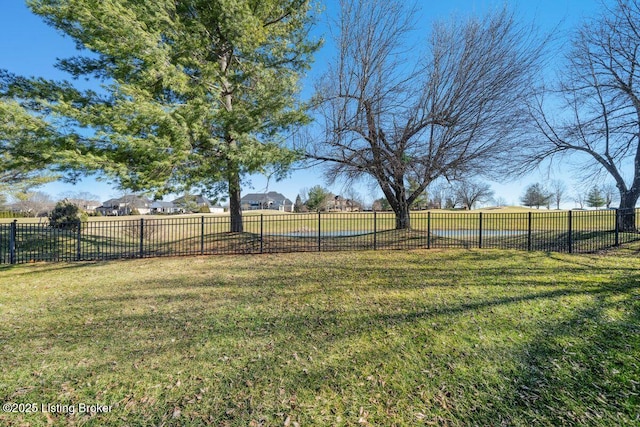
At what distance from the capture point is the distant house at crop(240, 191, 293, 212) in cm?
6625

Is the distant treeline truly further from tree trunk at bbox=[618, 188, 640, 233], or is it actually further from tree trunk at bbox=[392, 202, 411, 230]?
tree trunk at bbox=[618, 188, 640, 233]

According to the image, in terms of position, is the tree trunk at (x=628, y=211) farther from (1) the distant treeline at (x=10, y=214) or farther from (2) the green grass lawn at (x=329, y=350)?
(1) the distant treeline at (x=10, y=214)

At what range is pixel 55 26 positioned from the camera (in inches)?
353

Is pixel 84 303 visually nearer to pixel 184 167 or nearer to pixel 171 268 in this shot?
pixel 171 268

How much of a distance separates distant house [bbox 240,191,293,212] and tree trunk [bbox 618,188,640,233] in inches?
2313

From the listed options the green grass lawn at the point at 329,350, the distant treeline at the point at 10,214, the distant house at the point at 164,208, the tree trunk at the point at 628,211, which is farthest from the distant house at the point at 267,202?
the green grass lawn at the point at 329,350

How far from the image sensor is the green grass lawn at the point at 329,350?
90.0 inches

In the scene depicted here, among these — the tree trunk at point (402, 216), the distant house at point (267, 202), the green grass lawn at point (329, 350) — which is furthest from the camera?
the distant house at point (267, 202)

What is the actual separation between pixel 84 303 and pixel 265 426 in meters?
4.71

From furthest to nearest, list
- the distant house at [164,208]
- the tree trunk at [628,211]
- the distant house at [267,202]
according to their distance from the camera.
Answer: the distant house at [164,208] < the distant house at [267,202] < the tree trunk at [628,211]

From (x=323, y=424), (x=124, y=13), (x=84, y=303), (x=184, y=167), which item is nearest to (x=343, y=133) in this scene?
(x=184, y=167)

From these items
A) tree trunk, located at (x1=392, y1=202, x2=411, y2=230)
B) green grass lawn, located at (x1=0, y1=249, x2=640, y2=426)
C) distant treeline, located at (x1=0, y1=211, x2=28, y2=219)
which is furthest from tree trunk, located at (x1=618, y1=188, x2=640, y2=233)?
distant treeline, located at (x1=0, y1=211, x2=28, y2=219)

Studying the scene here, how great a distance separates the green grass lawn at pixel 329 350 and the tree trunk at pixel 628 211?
8020 mm

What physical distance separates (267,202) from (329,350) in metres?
66.0
